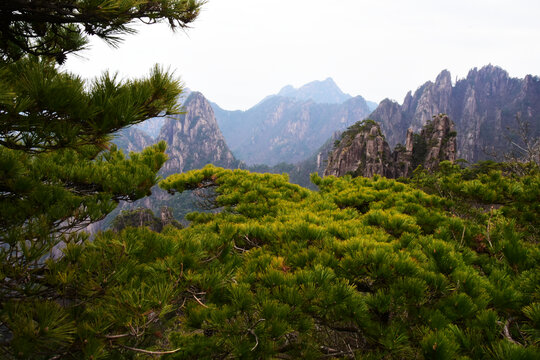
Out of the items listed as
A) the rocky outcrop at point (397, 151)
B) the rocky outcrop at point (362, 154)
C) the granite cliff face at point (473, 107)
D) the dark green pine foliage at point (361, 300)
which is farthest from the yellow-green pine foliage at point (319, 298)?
the granite cliff face at point (473, 107)

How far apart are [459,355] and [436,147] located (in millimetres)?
39711

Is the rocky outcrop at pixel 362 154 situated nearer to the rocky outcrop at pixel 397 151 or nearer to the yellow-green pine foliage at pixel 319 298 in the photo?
the rocky outcrop at pixel 397 151

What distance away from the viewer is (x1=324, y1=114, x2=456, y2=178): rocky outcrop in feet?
112

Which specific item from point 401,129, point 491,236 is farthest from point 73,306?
point 401,129

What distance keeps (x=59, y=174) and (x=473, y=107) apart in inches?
4101

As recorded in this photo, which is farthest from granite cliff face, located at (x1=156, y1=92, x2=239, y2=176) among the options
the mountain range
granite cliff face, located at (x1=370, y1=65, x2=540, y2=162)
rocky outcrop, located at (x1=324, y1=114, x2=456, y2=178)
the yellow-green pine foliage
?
the yellow-green pine foliage

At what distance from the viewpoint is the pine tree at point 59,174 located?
4.16 ft

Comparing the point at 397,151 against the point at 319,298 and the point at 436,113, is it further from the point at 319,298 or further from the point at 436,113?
the point at 436,113

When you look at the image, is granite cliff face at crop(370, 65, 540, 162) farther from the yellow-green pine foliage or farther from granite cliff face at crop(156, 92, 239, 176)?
the yellow-green pine foliage

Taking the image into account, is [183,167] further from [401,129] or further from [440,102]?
[440,102]

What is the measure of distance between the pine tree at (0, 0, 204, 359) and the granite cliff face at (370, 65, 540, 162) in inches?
3374

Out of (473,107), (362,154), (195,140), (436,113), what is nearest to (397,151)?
(362,154)

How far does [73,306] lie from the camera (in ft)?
4.90

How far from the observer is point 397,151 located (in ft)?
125
